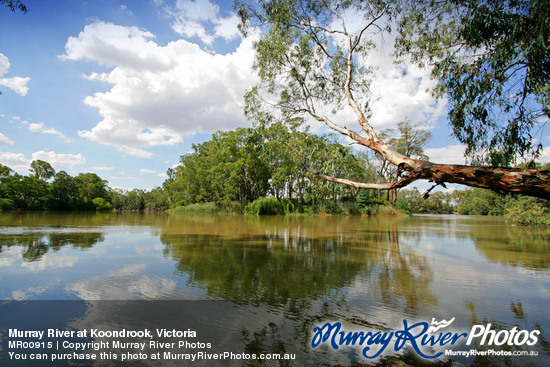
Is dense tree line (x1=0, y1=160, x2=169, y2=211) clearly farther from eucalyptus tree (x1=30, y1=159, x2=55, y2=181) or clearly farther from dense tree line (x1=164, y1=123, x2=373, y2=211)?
dense tree line (x1=164, y1=123, x2=373, y2=211)

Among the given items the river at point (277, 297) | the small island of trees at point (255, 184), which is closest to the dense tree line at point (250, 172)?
the small island of trees at point (255, 184)

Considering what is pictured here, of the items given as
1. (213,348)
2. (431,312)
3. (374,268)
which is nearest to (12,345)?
(213,348)

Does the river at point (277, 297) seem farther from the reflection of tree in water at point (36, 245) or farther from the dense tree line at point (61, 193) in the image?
the dense tree line at point (61, 193)

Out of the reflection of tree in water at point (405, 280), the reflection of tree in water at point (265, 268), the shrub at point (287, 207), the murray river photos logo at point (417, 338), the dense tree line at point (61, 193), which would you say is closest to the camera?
the murray river photos logo at point (417, 338)

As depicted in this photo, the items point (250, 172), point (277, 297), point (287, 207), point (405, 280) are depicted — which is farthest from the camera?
point (250, 172)

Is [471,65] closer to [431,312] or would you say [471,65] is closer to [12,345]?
[431,312]

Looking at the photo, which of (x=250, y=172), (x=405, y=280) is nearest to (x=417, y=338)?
(x=405, y=280)

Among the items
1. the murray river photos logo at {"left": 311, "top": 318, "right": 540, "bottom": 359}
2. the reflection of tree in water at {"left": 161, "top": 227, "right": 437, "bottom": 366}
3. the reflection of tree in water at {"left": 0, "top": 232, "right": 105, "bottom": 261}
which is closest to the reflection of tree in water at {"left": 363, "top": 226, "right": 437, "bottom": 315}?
the reflection of tree in water at {"left": 161, "top": 227, "right": 437, "bottom": 366}

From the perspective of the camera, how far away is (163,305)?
12.9ft

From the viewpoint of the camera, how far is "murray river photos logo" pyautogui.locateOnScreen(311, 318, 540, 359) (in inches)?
114

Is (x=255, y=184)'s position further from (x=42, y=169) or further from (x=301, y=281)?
(x=42, y=169)

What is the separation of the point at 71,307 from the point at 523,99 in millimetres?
9553

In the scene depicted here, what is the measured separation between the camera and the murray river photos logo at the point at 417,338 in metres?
2.90

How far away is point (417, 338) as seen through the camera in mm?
3119
